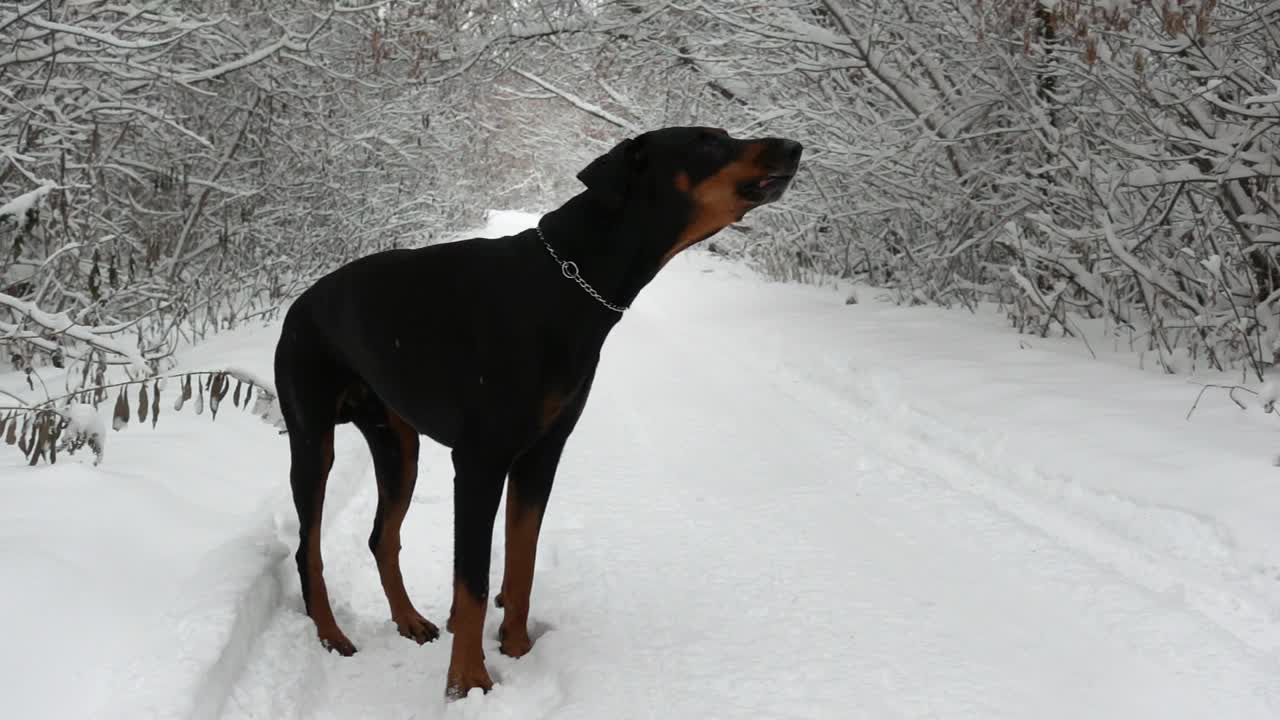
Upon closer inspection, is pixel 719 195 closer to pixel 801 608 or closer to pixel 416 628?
pixel 801 608

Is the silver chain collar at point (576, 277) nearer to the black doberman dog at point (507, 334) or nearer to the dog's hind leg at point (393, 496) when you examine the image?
the black doberman dog at point (507, 334)

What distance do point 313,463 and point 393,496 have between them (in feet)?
0.98

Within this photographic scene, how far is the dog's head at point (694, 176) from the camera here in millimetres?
2760

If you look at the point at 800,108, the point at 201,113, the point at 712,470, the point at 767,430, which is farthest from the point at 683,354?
the point at 201,113

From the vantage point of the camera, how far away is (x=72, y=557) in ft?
9.20

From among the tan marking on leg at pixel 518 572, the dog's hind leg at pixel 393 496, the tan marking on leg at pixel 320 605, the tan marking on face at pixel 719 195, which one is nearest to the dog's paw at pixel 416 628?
the dog's hind leg at pixel 393 496

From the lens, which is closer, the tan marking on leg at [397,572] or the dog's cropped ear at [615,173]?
the dog's cropped ear at [615,173]

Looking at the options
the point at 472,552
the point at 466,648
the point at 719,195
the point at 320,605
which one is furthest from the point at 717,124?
the point at 466,648

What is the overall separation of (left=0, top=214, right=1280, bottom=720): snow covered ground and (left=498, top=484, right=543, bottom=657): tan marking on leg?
68 millimetres

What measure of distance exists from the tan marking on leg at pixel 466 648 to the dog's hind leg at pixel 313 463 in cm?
56

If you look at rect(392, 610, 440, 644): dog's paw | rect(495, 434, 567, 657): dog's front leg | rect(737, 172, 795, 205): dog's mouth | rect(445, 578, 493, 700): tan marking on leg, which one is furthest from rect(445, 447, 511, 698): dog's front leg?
rect(737, 172, 795, 205): dog's mouth

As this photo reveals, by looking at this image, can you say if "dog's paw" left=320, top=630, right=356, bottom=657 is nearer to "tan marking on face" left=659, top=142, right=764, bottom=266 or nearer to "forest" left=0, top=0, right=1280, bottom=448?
"forest" left=0, top=0, right=1280, bottom=448

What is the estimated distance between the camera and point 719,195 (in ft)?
9.18

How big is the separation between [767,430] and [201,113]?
6016mm
